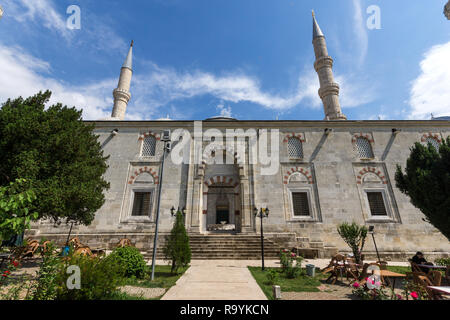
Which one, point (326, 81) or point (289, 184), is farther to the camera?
point (326, 81)

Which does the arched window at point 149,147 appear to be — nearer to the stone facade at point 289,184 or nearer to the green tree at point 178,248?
the stone facade at point 289,184

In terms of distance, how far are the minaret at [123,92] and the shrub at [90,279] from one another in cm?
1794

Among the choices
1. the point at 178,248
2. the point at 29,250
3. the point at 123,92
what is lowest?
the point at 29,250

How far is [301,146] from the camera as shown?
49.6 feet

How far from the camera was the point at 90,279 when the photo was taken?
11.4ft

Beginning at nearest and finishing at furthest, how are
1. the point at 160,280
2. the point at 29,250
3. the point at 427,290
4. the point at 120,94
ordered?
the point at 427,290
the point at 160,280
the point at 29,250
the point at 120,94

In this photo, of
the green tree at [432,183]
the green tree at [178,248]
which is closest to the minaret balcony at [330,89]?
the green tree at [432,183]

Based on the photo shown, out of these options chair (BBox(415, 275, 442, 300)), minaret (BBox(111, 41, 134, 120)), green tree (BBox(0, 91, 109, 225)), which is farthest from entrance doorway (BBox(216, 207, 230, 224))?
chair (BBox(415, 275, 442, 300))

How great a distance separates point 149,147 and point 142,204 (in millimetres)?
4191

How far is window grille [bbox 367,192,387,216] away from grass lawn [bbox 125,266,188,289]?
12.5 m

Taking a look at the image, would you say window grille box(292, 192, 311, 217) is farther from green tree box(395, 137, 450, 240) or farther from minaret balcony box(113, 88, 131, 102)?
minaret balcony box(113, 88, 131, 102)

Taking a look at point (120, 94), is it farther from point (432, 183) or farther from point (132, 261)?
point (432, 183)

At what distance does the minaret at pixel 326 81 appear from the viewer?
62.0ft

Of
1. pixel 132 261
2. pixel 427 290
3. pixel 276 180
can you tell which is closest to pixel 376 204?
pixel 276 180
